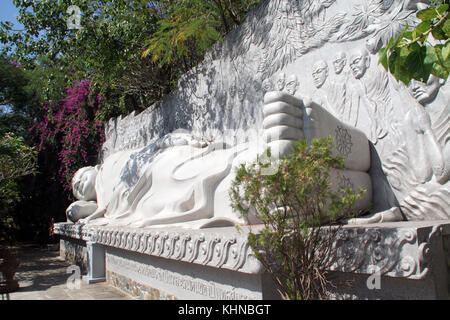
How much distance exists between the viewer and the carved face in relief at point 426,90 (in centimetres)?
229

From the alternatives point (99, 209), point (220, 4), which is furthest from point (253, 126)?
point (99, 209)

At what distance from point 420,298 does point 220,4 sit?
166 inches

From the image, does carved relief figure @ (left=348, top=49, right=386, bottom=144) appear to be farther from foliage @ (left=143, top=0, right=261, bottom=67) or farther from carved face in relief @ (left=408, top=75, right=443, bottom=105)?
foliage @ (left=143, top=0, right=261, bottom=67)

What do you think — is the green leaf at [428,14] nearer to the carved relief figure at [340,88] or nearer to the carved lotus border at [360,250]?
the carved lotus border at [360,250]

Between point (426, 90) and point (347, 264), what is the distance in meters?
1.32

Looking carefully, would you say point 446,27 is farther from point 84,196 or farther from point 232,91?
point 84,196

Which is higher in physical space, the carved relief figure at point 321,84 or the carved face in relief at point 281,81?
the carved face in relief at point 281,81

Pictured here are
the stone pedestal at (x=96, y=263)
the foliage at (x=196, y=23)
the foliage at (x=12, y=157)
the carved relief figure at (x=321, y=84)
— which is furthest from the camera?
the foliage at (x=196, y=23)

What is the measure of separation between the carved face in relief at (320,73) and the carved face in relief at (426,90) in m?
0.75

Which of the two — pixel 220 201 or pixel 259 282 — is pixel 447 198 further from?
pixel 220 201

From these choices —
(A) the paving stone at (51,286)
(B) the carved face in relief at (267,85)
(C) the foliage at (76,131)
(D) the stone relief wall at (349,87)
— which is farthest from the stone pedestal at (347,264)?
(C) the foliage at (76,131)

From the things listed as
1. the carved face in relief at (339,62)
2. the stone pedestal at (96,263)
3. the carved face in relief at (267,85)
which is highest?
the carved face in relief at (267,85)

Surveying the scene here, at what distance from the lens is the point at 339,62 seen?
292cm

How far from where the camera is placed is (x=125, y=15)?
513 cm
